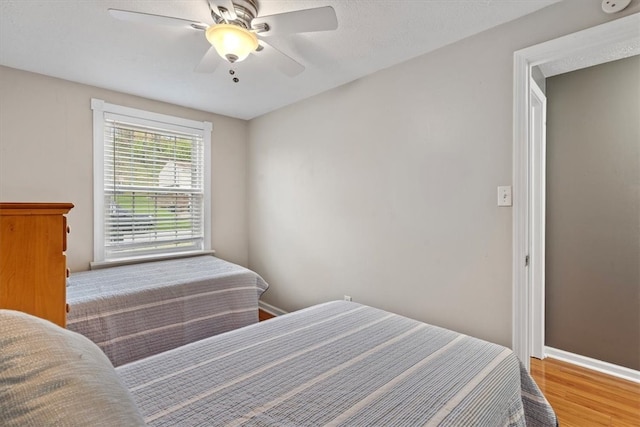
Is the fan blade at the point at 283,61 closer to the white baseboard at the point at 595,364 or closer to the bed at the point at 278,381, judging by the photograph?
the bed at the point at 278,381

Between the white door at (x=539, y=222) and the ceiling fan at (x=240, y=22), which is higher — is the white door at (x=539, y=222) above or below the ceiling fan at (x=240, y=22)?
below

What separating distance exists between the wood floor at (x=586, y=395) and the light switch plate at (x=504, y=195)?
127 cm

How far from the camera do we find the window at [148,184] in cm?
281

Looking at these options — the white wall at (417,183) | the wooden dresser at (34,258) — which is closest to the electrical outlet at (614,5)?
the white wall at (417,183)

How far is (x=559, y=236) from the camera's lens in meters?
2.44

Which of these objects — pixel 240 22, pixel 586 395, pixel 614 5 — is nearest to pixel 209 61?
pixel 240 22

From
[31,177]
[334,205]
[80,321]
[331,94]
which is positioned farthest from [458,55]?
[31,177]

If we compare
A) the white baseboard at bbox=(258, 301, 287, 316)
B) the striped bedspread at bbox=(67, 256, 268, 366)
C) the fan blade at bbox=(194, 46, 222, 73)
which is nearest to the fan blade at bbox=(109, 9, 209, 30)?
the fan blade at bbox=(194, 46, 222, 73)

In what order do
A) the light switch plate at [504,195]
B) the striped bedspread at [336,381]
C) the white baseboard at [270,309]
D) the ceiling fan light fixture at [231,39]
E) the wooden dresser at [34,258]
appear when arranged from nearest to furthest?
1. the striped bedspread at [336,381]
2. the wooden dresser at [34,258]
3. the ceiling fan light fixture at [231,39]
4. the light switch plate at [504,195]
5. the white baseboard at [270,309]

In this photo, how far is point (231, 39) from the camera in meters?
1.47

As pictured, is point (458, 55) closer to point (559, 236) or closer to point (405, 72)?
point (405, 72)

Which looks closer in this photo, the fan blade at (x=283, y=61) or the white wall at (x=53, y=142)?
the fan blade at (x=283, y=61)

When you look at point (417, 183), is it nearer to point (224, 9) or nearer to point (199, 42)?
point (224, 9)

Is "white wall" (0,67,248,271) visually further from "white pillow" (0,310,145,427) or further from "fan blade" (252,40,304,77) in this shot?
"white pillow" (0,310,145,427)
